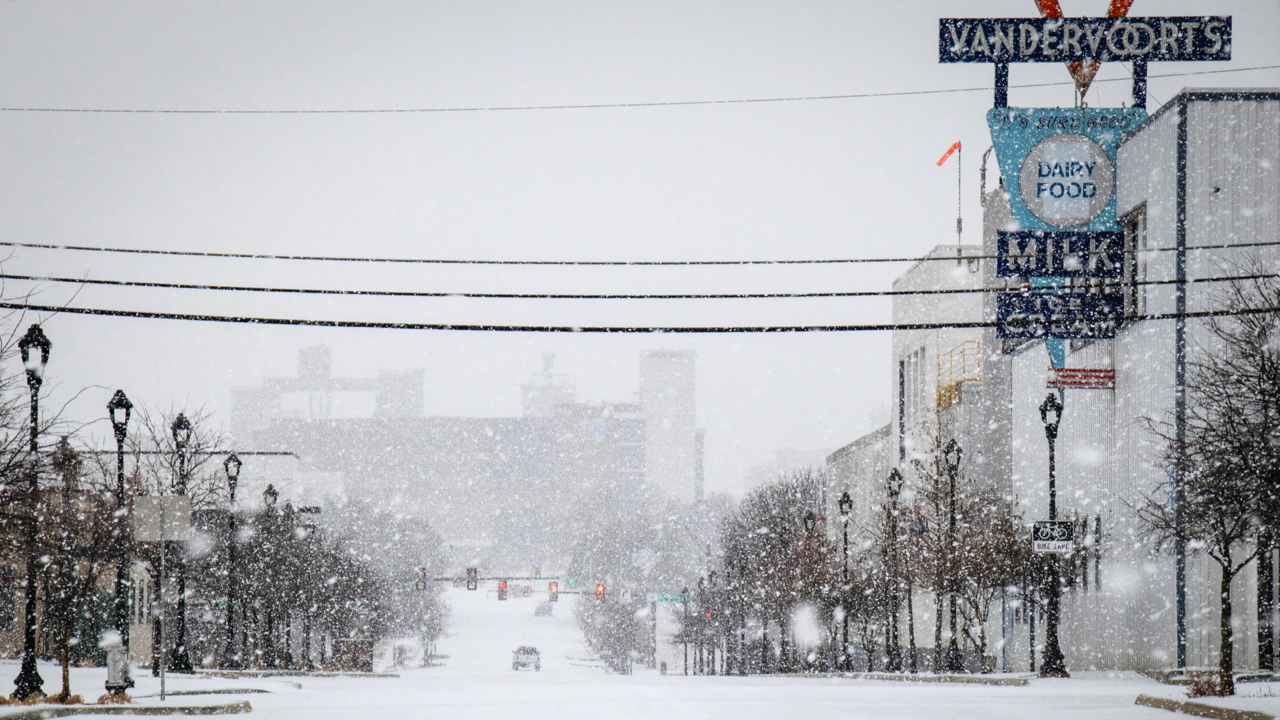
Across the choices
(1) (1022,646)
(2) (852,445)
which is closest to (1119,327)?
(1) (1022,646)

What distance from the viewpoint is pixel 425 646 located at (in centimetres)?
10538

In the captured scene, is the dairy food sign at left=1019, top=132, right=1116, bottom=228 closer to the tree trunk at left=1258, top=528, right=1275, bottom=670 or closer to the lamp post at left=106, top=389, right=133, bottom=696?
the tree trunk at left=1258, top=528, right=1275, bottom=670

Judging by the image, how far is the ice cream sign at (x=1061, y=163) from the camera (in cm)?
3553

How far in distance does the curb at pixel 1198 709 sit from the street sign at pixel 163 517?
15.3 metres

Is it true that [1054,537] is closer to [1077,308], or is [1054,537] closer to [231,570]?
[1077,308]

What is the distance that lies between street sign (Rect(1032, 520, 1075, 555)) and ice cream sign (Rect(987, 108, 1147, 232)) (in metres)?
12.3

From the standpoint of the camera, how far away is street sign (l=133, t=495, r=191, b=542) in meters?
18.3

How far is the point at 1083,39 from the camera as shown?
36.9 m

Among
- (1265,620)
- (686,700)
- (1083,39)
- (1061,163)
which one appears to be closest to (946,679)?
(1265,620)

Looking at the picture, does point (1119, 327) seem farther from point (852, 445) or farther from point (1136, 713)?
point (852, 445)

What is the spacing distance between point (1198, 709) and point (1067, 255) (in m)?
19.9

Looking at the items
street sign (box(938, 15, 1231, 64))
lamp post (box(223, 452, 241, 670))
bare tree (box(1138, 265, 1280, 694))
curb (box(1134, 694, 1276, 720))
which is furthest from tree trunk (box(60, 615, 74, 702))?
street sign (box(938, 15, 1231, 64))

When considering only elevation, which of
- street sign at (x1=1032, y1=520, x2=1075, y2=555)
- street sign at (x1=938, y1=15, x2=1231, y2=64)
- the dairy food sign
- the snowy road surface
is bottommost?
the snowy road surface

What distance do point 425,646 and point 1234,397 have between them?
9454cm
